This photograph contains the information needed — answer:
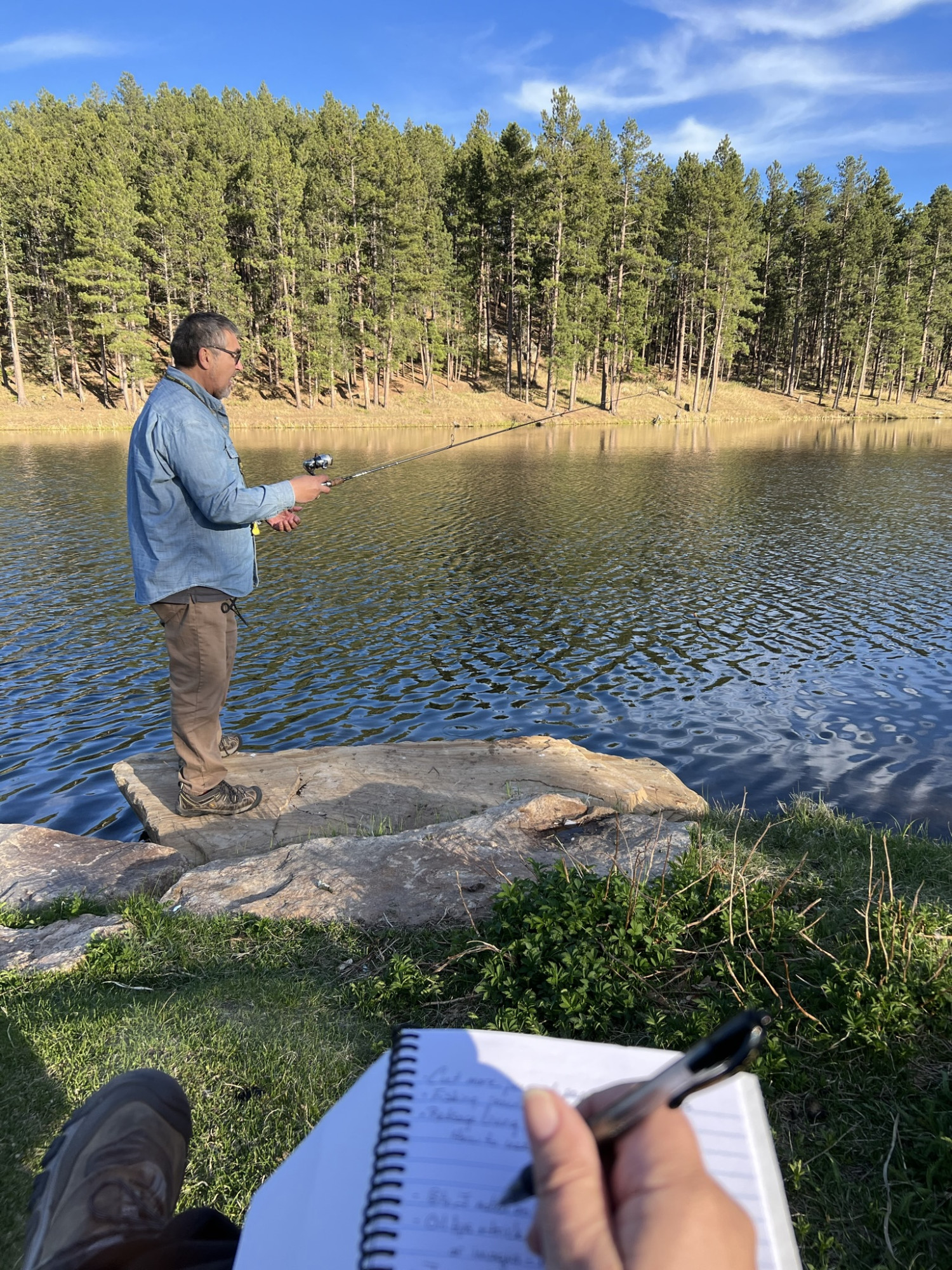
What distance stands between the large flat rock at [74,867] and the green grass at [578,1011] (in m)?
1.36

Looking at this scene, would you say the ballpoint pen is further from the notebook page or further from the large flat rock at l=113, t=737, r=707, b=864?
the large flat rock at l=113, t=737, r=707, b=864

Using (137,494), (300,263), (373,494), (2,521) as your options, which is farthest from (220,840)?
(300,263)

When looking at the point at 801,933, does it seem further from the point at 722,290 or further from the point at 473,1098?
the point at 722,290

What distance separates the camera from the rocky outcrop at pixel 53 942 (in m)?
3.82

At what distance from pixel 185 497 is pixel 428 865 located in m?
2.96

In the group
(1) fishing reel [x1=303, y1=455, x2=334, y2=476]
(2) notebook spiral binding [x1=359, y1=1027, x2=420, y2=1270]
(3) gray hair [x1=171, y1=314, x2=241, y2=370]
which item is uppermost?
(3) gray hair [x1=171, y1=314, x2=241, y2=370]

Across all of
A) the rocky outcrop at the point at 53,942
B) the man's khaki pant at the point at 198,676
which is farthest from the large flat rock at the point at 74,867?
the man's khaki pant at the point at 198,676

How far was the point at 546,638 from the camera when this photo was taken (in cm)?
1285

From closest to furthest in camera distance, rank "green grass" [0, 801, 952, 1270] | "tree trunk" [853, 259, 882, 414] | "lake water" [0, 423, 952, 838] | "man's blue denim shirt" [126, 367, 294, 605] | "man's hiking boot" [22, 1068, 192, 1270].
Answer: "man's hiking boot" [22, 1068, 192, 1270], "green grass" [0, 801, 952, 1270], "man's blue denim shirt" [126, 367, 294, 605], "lake water" [0, 423, 952, 838], "tree trunk" [853, 259, 882, 414]

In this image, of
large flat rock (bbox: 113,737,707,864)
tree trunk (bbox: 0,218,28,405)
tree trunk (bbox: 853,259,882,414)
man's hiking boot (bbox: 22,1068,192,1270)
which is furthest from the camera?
tree trunk (bbox: 853,259,882,414)

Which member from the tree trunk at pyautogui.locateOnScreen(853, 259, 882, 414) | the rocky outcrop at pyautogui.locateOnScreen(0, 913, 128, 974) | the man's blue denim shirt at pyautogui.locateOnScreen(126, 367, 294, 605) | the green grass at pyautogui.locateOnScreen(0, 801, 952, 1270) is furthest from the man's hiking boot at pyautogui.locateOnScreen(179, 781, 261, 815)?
the tree trunk at pyautogui.locateOnScreen(853, 259, 882, 414)

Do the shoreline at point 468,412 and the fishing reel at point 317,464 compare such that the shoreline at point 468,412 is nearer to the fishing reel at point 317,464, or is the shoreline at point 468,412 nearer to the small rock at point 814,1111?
the fishing reel at point 317,464

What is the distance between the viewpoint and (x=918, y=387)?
7681 centimetres

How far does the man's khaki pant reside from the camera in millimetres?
5383
